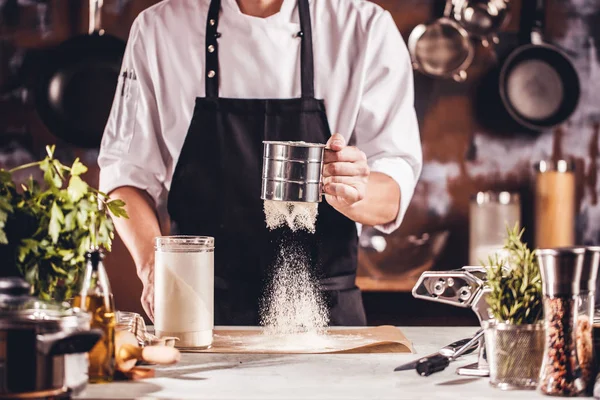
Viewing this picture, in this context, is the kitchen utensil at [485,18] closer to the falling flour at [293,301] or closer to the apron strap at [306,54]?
the apron strap at [306,54]

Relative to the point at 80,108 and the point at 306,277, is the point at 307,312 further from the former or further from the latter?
the point at 80,108

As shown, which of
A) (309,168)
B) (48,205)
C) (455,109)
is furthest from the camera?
(455,109)

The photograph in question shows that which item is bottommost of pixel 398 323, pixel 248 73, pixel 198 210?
pixel 398 323

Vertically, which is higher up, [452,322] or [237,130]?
[237,130]

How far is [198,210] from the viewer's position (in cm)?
232

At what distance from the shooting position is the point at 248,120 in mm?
2332

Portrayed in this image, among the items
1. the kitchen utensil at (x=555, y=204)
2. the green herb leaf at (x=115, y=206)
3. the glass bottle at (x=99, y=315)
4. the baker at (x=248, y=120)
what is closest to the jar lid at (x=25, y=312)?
the glass bottle at (x=99, y=315)

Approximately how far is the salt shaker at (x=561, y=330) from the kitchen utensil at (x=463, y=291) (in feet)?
0.53

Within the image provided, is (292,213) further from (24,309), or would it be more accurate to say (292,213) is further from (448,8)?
(448,8)

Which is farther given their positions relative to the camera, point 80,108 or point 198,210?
point 80,108

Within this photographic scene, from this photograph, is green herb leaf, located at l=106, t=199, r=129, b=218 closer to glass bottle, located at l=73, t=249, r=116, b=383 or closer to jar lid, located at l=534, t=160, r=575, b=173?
glass bottle, located at l=73, t=249, r=116, b=383

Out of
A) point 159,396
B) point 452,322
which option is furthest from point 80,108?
point 159,396

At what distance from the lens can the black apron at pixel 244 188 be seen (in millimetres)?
2287

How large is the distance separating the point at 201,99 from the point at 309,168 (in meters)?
0.92
